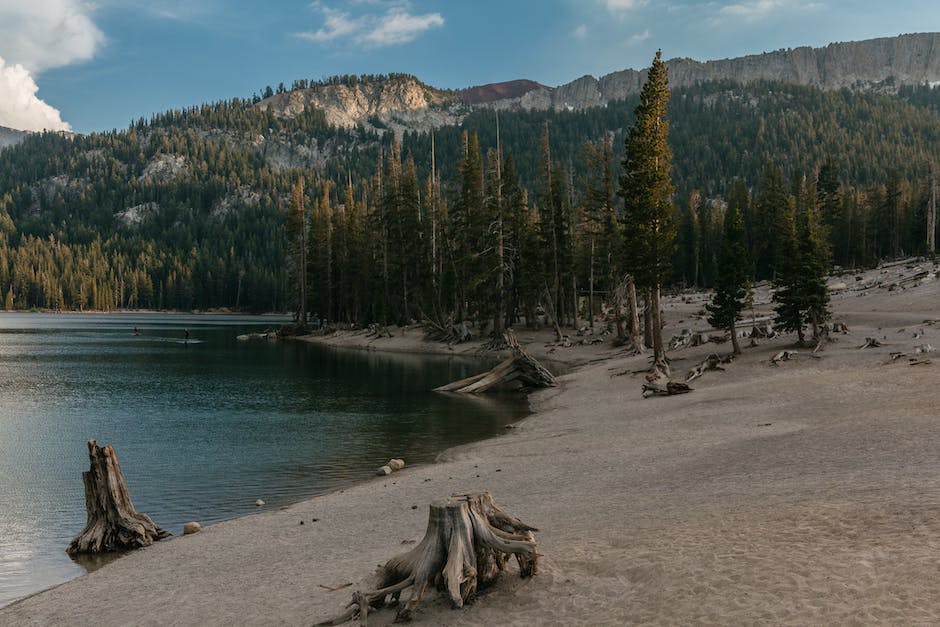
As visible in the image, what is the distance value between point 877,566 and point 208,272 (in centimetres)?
20672

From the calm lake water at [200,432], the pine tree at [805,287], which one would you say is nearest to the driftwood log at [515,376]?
the calm lake water at [200,432]

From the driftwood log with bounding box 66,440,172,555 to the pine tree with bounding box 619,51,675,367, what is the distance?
28924 millimetres

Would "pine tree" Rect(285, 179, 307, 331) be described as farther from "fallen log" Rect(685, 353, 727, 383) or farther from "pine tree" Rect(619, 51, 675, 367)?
"fallen log" Rect(685, 353, 727, 383)

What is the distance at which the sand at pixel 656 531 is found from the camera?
285 inches

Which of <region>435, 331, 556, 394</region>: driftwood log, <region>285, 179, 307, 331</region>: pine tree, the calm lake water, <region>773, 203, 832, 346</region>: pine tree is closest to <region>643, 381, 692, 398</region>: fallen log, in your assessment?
the calm lake water

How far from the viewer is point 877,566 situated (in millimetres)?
7250

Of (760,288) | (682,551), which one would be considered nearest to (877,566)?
(682,551)

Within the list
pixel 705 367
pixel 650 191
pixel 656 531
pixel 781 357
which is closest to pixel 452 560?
pixel 656 531

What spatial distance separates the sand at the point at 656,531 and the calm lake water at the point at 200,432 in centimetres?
232

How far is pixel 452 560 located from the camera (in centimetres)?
796

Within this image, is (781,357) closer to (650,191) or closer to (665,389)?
(665,389)

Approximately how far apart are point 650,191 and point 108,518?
3157cm

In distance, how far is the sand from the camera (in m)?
7.25

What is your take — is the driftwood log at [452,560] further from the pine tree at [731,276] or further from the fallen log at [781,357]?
the pine tree at [731,276]
